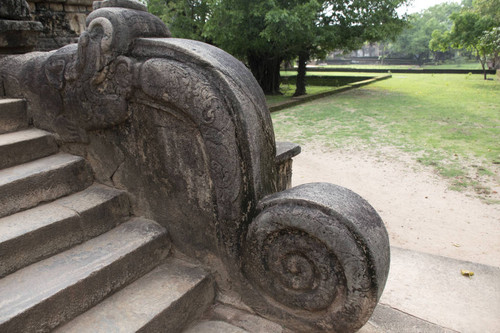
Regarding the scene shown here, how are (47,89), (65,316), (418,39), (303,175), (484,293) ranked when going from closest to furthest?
(65,316) < (47,89) < (484,293) < (303,175) < (418,39)

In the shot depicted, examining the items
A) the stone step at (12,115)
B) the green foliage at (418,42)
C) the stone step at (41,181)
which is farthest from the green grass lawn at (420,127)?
the green foliage at (418,42)

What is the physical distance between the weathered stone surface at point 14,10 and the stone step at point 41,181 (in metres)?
1.24

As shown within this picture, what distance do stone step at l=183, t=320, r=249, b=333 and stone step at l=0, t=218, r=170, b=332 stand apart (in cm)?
36

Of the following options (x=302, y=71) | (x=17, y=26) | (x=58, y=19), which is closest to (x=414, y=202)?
(x=17, y=26)

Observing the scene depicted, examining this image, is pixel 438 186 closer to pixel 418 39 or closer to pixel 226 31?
pixel 226 31

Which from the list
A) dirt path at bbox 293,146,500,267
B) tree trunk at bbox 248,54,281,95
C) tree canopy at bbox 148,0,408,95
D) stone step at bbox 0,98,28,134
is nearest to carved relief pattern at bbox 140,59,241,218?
stone step at bbox 0,98,28,134

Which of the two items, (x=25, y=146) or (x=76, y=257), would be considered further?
(x=25, y=146)

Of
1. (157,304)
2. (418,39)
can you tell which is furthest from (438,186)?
(418,39)

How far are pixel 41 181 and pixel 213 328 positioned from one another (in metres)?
1.14

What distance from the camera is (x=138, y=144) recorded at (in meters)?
1.87

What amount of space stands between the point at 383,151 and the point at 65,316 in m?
5.35

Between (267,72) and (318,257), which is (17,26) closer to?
(318,257)

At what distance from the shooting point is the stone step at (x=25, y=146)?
198 centimetres

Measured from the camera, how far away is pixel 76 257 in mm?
1688
